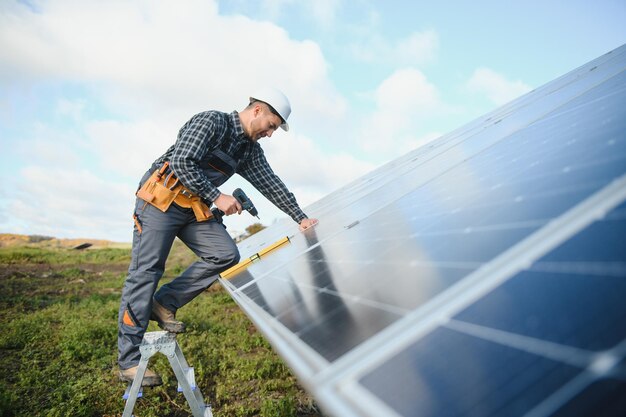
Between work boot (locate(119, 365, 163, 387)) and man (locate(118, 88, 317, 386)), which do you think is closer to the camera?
work boot (locate(119, 365, 163, 387))

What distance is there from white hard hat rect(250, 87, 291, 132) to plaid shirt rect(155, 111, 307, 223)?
348 mm

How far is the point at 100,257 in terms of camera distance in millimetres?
21344

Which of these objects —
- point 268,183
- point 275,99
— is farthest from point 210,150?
point 268,183

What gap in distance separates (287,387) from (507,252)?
11.7 ft

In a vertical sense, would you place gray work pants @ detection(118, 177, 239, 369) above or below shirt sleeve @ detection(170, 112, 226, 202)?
below

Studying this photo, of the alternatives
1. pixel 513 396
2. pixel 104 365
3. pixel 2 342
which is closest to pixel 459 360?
pixel 513 396

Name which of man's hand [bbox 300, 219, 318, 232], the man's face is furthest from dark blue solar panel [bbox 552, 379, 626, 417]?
man's hand [bbox 300, 219, 318, 232]

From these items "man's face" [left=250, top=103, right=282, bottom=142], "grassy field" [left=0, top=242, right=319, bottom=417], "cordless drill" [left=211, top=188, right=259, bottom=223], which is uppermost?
"man's face" [left=250, top=103, right=282, bottom=142]

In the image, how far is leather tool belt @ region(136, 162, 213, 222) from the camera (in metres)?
3.49

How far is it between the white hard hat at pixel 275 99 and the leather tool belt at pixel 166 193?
4.22ft

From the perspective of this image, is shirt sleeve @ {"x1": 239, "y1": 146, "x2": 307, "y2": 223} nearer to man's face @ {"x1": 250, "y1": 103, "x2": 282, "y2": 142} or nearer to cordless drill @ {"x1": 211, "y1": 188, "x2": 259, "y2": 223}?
man's face @ {"x1": 250, "y1": 103, "x2": 282, "y2": 142}

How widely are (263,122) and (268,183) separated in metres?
1.04

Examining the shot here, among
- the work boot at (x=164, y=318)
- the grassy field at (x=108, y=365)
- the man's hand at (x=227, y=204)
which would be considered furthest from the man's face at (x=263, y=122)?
the grassy field at (x=108, y=365)

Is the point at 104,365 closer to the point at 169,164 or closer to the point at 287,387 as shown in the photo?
the point at 287,387
